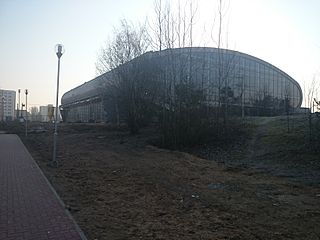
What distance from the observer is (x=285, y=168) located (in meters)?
12.1

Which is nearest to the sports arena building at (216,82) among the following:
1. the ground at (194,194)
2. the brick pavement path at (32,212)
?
the ground at (194,194)

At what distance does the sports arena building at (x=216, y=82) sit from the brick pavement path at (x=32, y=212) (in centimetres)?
1286

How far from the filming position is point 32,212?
6730mm

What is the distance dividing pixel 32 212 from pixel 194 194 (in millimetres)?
3550

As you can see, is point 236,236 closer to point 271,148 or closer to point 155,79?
point 271,148

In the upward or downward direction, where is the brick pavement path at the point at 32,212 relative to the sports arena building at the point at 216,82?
downward

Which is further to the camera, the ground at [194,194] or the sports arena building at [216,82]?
the sports arena building at [216,82]

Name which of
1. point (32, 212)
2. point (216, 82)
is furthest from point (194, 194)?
point (216, 82)

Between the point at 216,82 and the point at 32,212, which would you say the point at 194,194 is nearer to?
the point at 32,212

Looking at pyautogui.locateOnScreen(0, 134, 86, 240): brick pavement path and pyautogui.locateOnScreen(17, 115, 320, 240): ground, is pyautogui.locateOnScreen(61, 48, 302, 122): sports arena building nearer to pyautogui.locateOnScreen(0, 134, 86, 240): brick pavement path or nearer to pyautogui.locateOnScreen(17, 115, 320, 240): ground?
pyautogui.locateOnScreen(17, 115, 320, 240): ground

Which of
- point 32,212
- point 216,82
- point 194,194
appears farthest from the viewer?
point 216,82

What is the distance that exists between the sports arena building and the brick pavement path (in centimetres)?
1286

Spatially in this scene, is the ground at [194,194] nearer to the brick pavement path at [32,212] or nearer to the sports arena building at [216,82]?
the brick pavement path at [32,212]

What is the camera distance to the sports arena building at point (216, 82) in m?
21.6
